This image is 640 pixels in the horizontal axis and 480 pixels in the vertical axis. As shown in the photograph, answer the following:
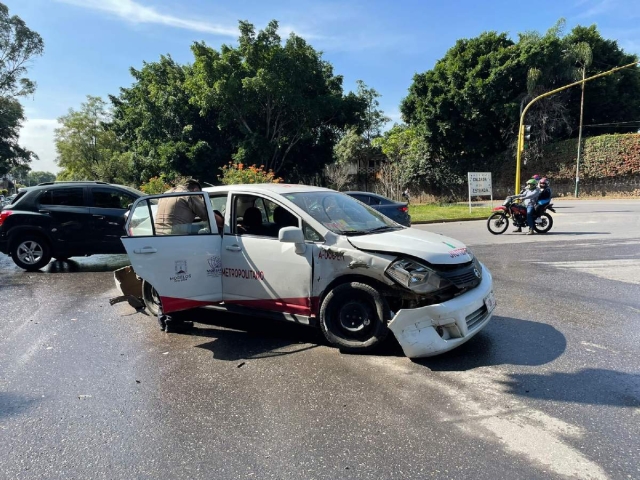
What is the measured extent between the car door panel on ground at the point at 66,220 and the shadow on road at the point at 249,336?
468 centimetres

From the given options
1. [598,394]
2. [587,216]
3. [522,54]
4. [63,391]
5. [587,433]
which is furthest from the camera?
[522,54]

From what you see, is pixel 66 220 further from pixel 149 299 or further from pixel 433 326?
pixel 433 326

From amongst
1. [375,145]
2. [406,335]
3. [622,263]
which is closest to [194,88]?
[375,145]

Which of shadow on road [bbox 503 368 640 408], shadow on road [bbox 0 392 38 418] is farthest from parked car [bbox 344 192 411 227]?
shadow on road [bbox 0 392 38 418]

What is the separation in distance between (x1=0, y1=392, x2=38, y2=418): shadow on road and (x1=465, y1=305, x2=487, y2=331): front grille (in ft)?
12.4

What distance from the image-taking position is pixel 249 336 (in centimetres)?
505

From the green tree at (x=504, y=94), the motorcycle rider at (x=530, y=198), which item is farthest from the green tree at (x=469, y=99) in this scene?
the motorcycle rider at (x=530, y=198)

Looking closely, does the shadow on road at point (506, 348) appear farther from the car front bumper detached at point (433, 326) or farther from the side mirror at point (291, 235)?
the side mirror at point (291, 235)

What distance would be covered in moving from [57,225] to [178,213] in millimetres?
5330

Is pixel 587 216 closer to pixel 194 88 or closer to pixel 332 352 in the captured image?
pixel 332 352

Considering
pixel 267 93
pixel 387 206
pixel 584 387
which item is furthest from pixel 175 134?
pixel 584 387

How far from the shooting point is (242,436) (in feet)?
9.79

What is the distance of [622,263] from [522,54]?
2834 cm

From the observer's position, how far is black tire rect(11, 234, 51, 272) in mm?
8953
